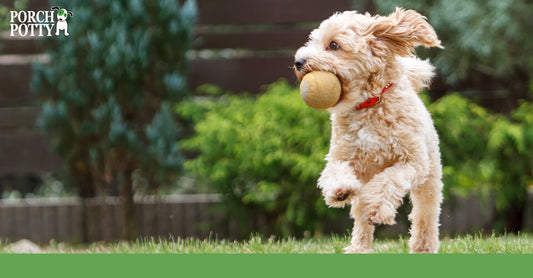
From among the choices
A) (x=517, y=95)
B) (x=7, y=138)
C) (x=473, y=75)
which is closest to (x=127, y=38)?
(x=7, y=138)

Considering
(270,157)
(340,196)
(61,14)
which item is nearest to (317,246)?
(340,196)

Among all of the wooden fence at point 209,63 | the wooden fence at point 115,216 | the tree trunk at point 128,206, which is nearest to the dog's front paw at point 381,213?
the wooden fence at point 115,216

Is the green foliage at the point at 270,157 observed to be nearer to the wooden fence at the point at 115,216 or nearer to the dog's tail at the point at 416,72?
the wooden fence at the point at 115,216

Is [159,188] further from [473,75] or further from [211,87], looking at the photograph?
[473,75]

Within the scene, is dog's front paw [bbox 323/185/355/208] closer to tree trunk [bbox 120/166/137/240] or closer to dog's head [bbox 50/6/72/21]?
dog's head [bbox 50/6/72/21]

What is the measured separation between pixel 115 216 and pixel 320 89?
3.13m

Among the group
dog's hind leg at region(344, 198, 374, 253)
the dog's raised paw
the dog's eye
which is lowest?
dog's hind leg at region(344, 198, 374, 253)

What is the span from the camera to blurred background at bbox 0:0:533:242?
12.8 feet

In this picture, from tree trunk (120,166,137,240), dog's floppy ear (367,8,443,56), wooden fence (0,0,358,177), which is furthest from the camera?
wooden fence (0,0,358,177)

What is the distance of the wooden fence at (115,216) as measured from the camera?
3906 mm

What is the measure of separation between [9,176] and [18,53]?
1.00 metres

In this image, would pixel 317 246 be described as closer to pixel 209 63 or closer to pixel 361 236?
pixel 361 236

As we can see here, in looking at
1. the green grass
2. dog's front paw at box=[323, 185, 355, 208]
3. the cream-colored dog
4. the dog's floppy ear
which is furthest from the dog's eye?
the green grass

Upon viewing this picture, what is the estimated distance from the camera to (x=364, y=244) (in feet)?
6.38
